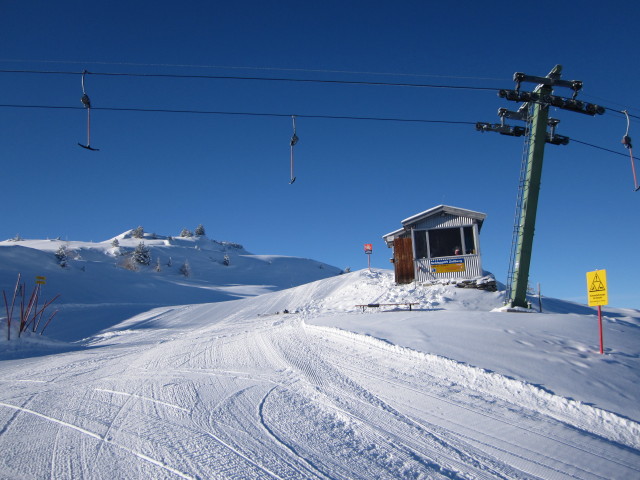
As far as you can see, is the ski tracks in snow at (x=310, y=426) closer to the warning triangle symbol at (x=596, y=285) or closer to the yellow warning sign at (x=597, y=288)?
the yellow warning sign at (x=597, y=288)

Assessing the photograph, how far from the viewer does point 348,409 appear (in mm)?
4723

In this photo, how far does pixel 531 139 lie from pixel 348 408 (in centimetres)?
1248

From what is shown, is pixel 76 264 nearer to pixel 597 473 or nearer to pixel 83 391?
pixel 83 391

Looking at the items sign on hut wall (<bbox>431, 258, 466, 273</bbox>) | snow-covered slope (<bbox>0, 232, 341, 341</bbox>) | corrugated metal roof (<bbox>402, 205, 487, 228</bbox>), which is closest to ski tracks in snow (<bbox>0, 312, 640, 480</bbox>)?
sign on hut wall (<bbox>431, 258, 466, 273</bbox>)

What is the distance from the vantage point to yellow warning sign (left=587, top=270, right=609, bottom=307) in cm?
758

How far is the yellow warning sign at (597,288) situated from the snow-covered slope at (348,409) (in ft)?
3.23

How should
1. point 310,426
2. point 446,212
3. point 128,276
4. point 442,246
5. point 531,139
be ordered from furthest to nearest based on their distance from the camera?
point 128,276
point 442,246
point 446,212
point 531,139
point 310,426

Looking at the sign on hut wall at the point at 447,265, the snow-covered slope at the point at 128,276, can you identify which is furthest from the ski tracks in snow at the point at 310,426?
the snow-covered slope at the point at 128,276

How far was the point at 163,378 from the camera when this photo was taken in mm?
6441

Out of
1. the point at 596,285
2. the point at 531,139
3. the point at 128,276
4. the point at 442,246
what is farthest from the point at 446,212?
the point at 128,276

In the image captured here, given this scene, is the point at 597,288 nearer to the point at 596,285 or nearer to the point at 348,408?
the point at 596,285

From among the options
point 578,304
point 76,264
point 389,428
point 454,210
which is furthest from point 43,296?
point 578,304

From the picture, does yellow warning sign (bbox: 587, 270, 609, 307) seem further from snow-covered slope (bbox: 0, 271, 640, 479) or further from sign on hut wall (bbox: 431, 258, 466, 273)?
sign on hut wall (bbox: 431, 258, 466, 273)

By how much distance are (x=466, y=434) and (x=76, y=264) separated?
1746 inches
